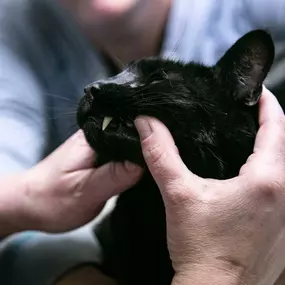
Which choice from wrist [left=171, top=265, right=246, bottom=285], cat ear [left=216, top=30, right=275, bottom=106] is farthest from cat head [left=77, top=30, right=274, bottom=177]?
wrist [left=171, top=265, right=246, bottom=285]

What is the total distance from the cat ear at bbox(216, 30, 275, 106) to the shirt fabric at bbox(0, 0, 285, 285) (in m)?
0.20

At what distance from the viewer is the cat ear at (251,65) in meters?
0.88

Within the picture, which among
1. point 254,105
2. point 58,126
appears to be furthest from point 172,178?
point 58,126

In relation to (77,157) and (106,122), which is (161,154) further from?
(77,157)

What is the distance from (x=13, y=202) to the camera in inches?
38.8

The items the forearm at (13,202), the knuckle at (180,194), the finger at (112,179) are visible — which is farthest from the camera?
the forearm at (13,202)

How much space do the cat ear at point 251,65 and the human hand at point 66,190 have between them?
219mm

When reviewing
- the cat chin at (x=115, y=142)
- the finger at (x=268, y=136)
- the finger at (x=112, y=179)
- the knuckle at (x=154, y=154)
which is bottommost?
the finger at (x=112, y=179)

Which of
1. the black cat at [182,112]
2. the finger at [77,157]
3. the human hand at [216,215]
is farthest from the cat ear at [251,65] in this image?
the finger at [77,157]

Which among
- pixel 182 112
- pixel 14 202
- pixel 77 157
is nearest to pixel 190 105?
pixel 182 112

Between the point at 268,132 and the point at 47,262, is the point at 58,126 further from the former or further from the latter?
the point at 268,132

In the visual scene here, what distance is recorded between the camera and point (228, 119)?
0.87 meters

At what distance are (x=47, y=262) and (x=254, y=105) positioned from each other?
46cm

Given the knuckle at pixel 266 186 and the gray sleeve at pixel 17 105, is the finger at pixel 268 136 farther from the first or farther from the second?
the gray sleeve at pixel 17 105
